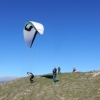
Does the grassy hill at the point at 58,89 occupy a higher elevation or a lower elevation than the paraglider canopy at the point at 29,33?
lower

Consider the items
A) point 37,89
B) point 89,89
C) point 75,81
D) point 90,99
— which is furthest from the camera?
point 75,81

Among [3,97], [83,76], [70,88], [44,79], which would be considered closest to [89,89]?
[70,88]

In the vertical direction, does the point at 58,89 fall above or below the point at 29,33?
below

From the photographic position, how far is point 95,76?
38031mm

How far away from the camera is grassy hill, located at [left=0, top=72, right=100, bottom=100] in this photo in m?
29.7

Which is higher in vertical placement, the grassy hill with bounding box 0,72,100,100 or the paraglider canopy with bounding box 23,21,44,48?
the paraglider canopy with bounding box 23,21,44,48

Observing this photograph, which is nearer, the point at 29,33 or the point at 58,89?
the point at 58,89

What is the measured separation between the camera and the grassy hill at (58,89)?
2972cm

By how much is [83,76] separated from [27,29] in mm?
14808

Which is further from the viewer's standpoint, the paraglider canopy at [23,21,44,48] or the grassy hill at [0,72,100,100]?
the paraglider canopy at [23,21,44,48]

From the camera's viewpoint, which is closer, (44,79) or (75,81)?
(75,81)

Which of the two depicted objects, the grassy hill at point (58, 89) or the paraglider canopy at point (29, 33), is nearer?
the grassy hill at point (58, 89)

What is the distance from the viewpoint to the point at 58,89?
32781 millimetres

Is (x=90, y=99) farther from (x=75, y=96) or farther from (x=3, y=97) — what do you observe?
(x=3, y=97)
